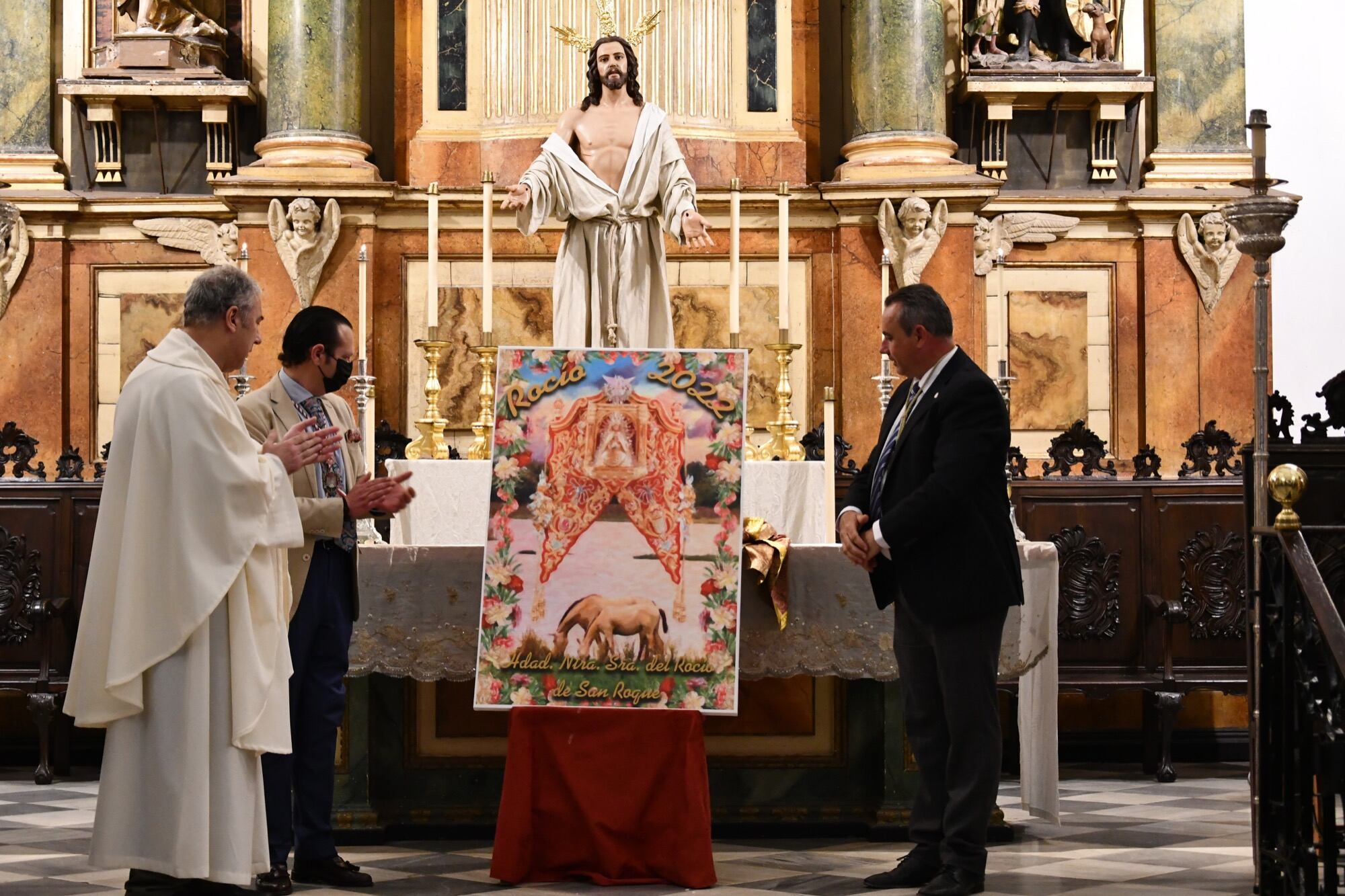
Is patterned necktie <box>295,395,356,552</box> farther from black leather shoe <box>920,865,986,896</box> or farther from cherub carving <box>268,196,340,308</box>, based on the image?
cherub carving <box>268,196,340,308</box>

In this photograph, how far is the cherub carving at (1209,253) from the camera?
28.8 feet

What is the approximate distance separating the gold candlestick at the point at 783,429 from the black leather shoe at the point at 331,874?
264cm

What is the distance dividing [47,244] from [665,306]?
3584mm

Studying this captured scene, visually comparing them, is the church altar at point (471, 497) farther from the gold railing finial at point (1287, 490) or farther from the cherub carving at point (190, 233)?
the cherub carving at point (190, 233)

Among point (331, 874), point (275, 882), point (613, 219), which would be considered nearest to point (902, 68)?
point (613, 219)

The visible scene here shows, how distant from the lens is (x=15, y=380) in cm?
869

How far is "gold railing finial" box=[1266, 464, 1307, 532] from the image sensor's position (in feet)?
15.2


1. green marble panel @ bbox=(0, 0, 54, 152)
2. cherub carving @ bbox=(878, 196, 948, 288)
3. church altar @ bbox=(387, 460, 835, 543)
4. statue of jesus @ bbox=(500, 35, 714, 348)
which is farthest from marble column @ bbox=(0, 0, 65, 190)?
cherub carving @ bbox=(878, 196, 948, 288)

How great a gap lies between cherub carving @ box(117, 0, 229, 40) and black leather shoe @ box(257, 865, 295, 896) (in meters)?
5.38

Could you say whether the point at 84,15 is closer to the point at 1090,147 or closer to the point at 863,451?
the point at 863,451

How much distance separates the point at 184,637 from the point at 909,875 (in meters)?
2.18

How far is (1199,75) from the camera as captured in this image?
9.06 m

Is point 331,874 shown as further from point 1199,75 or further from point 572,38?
point 1199,75

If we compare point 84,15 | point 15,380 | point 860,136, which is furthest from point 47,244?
point 860,136
